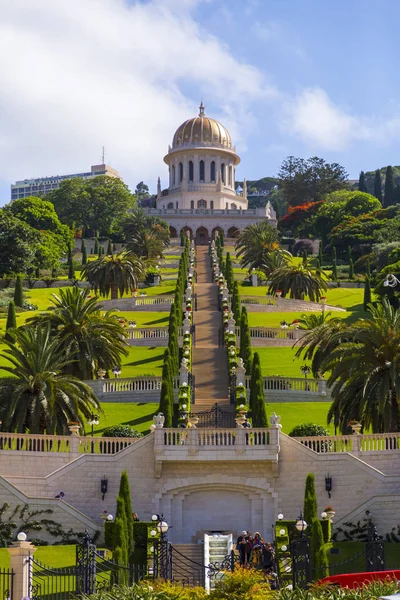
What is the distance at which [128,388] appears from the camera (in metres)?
52.8

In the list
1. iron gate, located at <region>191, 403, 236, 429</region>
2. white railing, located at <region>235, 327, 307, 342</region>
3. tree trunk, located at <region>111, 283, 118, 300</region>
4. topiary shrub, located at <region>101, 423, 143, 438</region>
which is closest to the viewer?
topiary shrub, located at <region>101, 423, 143, 438</region>

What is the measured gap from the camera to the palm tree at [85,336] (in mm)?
51812

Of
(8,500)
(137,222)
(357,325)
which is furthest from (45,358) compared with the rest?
(137,222)

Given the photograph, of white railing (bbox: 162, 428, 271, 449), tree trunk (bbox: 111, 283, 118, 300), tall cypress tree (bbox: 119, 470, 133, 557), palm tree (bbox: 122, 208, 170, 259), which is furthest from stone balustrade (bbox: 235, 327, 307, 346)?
palm tree (bbox: 122, 208, 170, 259)

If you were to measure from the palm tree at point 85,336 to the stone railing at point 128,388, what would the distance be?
0.67m

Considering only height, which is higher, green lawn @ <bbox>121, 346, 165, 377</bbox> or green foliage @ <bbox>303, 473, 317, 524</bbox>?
green lawn @ <bbox>121, 346, 165, 377</bbox>

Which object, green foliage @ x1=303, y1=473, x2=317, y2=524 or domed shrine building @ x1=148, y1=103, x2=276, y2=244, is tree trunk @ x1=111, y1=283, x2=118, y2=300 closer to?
green foliage @ x1=303, y1=473, x2=317, y2=524

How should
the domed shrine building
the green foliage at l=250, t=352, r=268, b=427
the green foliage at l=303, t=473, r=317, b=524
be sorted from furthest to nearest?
1. the domed shrine building
2. the green foliage at l=250, t=352, r=268, b=427
3. the green foliage at l=303, t=473, r=317, b=524

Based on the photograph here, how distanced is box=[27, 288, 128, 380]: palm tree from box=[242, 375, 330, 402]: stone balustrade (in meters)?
Answer: 6.39

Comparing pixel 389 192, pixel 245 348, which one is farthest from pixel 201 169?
pixel 245 348

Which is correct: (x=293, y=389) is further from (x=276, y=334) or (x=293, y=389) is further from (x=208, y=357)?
(x=276, y=334)

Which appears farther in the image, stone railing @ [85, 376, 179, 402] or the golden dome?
the golden dome

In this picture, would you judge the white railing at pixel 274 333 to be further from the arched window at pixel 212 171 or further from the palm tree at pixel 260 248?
the arched window at pixel 212 171

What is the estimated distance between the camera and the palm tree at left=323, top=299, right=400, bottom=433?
41.5 metres
